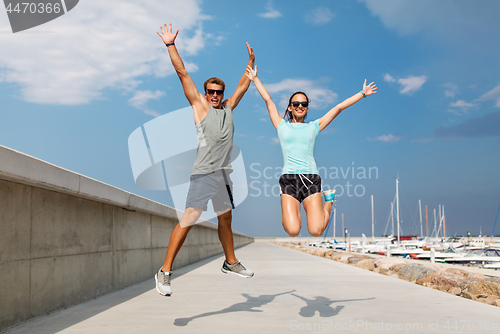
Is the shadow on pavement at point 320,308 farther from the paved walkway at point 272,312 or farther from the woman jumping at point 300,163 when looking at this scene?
the woman jumping at point 300,163

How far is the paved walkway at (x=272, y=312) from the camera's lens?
5034mm

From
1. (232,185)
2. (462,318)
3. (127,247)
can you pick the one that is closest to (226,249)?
(232,185)

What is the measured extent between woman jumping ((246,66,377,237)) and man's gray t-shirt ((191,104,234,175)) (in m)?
0.82

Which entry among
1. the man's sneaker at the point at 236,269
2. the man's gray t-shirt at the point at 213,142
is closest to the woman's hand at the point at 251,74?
the man's gray t-shirt at the point at 213,142

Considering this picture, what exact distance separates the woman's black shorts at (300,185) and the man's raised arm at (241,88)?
3.35 feet

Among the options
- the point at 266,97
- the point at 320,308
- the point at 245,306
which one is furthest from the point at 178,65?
the point at 320,308

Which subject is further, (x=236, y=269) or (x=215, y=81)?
(x=236, y=269)

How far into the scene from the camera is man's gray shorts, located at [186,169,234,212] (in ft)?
14.0

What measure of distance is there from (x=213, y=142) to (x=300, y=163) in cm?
114

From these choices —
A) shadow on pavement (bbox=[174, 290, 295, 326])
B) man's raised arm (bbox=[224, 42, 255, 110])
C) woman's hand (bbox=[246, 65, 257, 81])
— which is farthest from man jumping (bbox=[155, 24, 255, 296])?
shadow on pavement (bbox=[174, 290, 295, 326])

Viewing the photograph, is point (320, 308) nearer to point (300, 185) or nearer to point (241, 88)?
point (300, 185)

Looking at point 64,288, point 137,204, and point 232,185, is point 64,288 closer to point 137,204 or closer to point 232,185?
point 137,204

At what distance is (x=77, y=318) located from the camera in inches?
219

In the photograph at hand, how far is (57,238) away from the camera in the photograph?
6.23 meters
